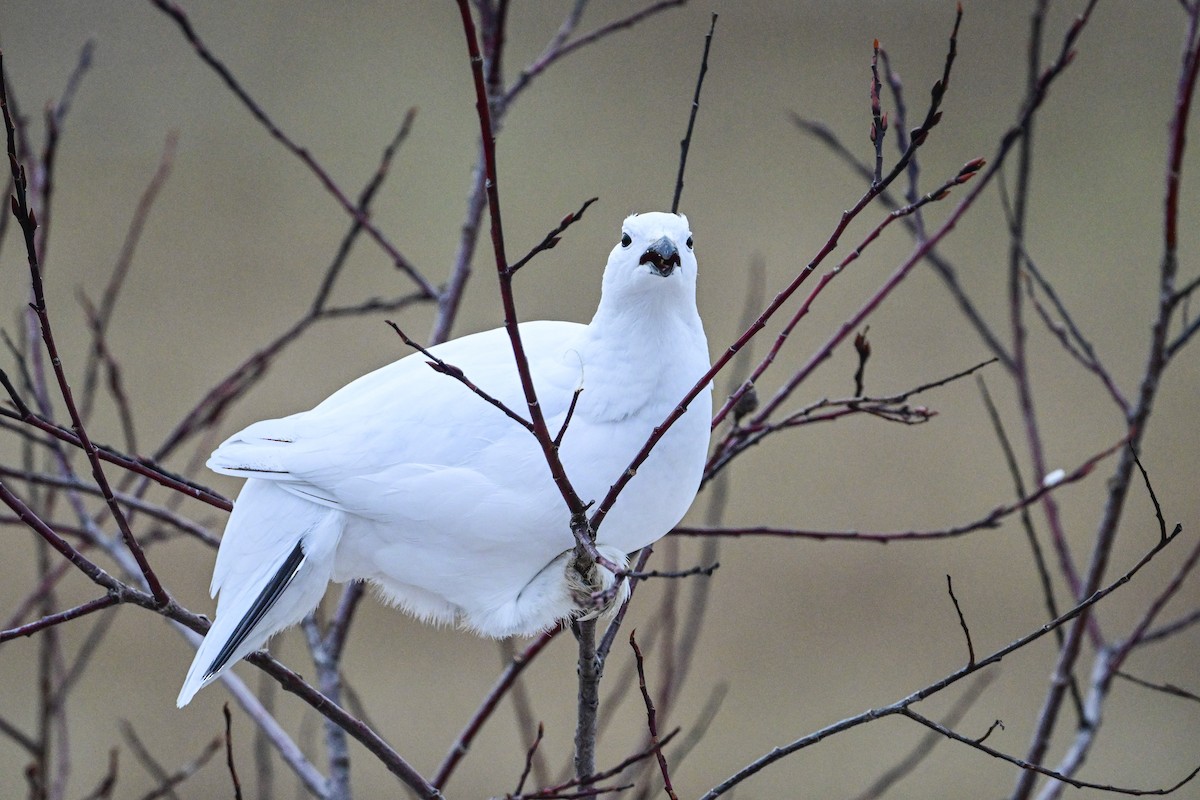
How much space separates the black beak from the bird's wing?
11cm

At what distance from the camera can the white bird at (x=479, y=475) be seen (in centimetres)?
82

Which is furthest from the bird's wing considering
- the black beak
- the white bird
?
the black beak

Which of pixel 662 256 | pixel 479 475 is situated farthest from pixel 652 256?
pixel 479 475

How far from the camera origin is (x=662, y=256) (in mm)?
835

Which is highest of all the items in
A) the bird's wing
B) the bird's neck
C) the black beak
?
the black beak

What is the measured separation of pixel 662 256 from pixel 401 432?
0.24 metres

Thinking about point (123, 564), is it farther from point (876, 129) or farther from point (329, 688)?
point (876, 129)

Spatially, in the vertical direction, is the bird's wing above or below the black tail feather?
above

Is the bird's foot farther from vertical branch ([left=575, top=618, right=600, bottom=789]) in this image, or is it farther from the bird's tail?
the bird's tail

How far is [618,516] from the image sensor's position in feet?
2.64

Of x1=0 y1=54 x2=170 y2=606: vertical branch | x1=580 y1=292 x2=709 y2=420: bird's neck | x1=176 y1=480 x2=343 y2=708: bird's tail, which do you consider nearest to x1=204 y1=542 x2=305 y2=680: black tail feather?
x1=176 y1=480 x2=343 y2=708: bird's tail

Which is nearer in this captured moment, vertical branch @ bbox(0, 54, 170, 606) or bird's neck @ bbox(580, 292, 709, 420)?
vertical branch @ bbox(0, 54, 170, 606)

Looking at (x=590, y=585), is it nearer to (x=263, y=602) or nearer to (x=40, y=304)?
(x=263, y=602)

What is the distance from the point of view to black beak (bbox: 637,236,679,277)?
2.74 feet
